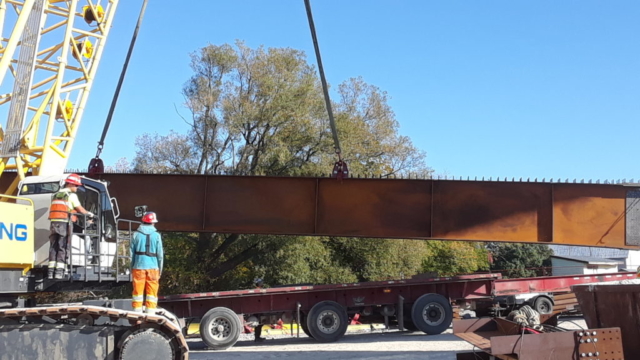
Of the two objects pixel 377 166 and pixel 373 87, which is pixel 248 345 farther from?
pixel 373 87

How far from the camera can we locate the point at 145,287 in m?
9.58

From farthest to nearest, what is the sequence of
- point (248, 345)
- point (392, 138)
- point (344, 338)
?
point (392, 138), point (344, 338), point (248, 345)

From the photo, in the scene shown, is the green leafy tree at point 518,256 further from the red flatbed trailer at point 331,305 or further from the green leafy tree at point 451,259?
the red flatbed trailer at point 331,305

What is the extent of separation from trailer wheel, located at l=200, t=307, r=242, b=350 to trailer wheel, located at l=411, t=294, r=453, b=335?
16.5 ft

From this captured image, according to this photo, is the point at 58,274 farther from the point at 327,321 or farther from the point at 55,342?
the point at 327,321

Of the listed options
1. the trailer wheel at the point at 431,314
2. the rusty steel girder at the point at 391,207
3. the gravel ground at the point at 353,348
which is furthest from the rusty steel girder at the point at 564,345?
the trailer wheel at the point at 431,314

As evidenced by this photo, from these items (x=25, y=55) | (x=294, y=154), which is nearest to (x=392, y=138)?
(x=294, y=154)

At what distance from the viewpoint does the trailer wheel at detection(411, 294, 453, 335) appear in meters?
17.4

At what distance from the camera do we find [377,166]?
33000 millimetres

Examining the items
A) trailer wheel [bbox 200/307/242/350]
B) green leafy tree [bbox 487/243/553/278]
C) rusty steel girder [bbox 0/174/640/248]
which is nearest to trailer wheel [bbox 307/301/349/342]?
trailer wheel [bbox 200/307/242/350]

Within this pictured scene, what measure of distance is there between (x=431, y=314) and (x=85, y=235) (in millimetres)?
10902

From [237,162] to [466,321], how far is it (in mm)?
21904

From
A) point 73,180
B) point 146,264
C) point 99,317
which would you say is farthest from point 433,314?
point 73,180

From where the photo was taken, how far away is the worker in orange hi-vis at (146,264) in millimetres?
9414
